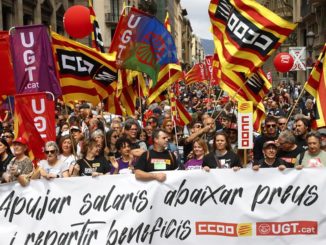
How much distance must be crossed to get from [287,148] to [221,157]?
0.79 m

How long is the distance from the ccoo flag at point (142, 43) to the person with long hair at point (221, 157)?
2.12 meters

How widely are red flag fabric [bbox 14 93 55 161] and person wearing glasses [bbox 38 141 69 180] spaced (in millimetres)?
167

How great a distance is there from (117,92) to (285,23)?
143 inches

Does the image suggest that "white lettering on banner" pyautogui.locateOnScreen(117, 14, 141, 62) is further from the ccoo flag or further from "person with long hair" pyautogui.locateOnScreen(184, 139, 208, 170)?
"person with long hair" pyautogui.locateOnScreen(184, 139, 208, 170)

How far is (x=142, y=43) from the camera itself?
838 cm

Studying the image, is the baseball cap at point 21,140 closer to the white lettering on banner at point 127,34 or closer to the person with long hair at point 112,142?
the person with long hair at point 112,142

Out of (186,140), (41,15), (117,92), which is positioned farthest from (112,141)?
(41,15)

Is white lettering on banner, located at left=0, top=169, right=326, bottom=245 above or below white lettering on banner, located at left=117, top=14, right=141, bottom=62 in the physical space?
below

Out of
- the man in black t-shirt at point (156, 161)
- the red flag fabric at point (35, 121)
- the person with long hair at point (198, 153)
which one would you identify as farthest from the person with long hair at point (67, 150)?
the person with long hair at point (198, 153)

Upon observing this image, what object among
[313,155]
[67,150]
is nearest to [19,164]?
[67,150]

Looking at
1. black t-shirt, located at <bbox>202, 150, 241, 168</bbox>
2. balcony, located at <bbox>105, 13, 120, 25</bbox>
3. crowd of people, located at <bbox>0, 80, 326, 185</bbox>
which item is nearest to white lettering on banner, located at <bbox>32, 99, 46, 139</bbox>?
crowd of people, located at <bbox>0, 80, 326, 185</bbox>

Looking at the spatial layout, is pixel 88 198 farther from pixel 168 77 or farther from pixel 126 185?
pixel 168 77

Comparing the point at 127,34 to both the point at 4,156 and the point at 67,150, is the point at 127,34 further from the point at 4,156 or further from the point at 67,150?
the point at 4,156

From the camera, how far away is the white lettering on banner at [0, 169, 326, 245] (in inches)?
225
